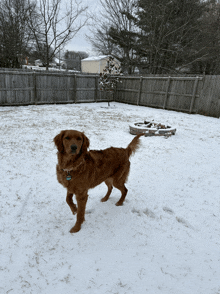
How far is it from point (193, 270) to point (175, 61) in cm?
2152

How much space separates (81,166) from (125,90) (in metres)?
15.1

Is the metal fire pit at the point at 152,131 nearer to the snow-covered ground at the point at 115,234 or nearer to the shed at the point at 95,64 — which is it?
the snow-covered ground at the point at 115,234

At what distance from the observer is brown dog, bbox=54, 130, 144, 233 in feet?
7.61

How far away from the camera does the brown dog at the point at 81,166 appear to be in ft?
7.61

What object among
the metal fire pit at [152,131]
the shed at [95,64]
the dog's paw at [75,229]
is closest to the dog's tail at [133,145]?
the dog's paw at [75,229]

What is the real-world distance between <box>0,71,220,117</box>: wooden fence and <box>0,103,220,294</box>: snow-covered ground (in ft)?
28.6

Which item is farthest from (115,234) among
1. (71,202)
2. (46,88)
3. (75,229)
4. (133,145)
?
(46,88)

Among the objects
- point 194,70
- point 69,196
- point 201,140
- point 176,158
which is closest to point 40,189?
point 69,196

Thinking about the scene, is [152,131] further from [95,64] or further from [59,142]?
[95,64]

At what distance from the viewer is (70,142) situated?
7.45 ft

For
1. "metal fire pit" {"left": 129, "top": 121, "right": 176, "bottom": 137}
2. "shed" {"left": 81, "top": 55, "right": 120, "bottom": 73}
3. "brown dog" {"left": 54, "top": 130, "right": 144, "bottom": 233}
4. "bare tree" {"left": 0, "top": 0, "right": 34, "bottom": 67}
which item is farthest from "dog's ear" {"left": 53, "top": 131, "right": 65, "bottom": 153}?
"shed" {"left": 81, "top": 55, "right": 120, "bottom": 73}

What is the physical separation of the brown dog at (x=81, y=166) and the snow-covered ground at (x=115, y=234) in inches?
15.4

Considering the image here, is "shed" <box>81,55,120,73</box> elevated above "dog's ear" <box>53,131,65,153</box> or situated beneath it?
elevated above

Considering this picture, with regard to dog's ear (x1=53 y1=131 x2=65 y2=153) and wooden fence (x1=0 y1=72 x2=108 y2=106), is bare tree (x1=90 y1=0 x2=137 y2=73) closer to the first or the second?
wooden fence (x1=0 y1=72 x2=108 y2=106)
